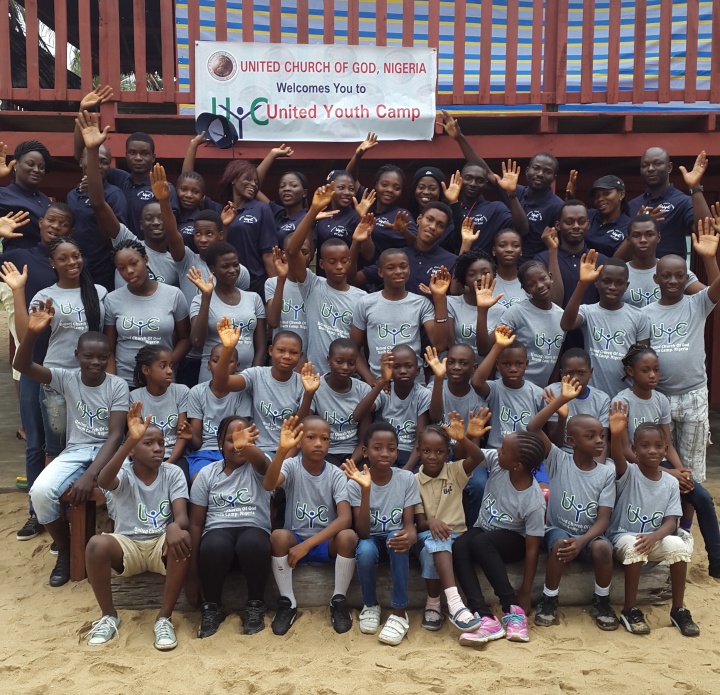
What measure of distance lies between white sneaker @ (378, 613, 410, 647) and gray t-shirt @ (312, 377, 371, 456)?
1036 mm

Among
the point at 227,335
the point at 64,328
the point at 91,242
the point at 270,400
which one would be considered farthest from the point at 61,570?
the point at 91,242

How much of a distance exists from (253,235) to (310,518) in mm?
2301

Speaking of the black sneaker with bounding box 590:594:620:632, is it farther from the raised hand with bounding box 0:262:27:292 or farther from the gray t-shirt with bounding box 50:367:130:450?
the raised hand with bounding box 0:262:27:292

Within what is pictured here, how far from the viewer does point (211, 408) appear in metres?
4.79

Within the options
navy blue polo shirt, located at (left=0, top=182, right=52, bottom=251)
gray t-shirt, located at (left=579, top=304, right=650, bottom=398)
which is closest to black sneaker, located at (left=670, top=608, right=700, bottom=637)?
gray t-shirt, located at (left=579, top=304, right=650, bottom=398)

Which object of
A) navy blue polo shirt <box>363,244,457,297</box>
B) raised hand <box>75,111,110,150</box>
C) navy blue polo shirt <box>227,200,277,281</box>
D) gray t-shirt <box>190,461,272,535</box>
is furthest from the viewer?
navy blue polo shirt <box>227,200,277,281</box>

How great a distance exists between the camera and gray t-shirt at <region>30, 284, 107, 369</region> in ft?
16.1

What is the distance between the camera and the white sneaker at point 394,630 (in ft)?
13.3

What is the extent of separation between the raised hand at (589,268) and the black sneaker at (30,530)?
3.86m

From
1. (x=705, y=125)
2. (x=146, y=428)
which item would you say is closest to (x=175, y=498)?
(x=146, y=428)

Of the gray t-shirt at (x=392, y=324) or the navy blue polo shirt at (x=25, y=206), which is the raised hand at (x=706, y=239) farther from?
the navy blue polo shirt at (x=25, y=206)

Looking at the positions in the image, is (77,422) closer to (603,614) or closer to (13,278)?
(13,278)

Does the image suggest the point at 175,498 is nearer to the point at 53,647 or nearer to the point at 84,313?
the point at 53,647

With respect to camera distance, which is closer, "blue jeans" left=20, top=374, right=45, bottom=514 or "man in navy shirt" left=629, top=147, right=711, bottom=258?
"blue jeans" left=20, top=374, right=45, bottom=514
